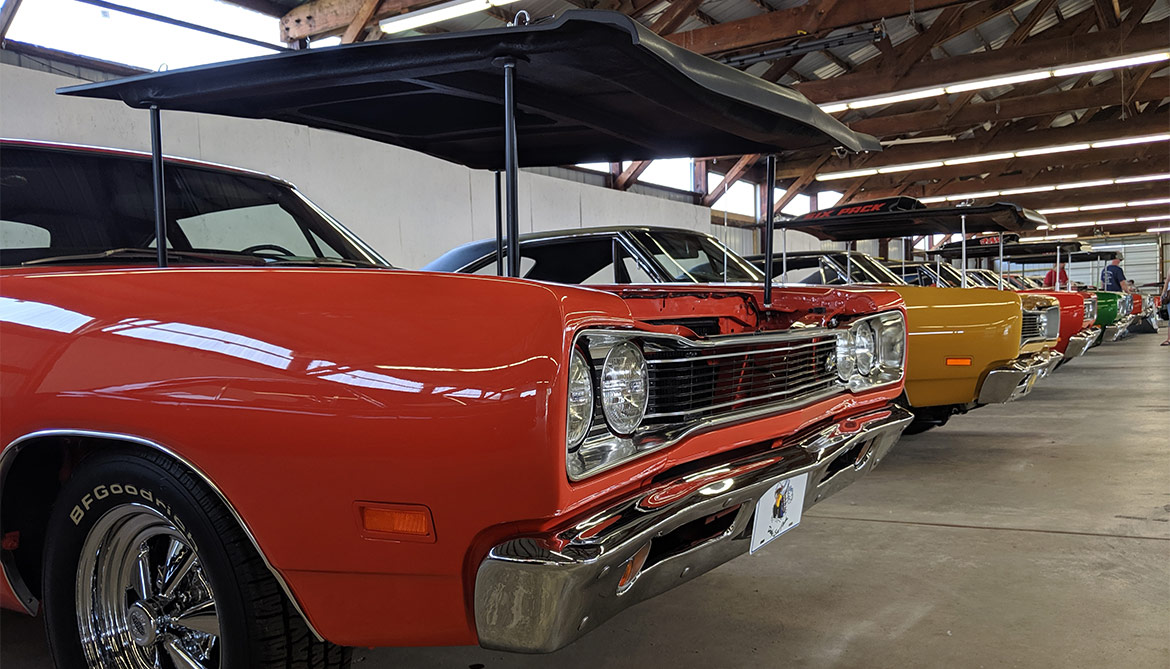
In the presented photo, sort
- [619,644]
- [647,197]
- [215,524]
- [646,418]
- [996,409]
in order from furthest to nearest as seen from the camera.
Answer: [647,197] < [996,409] < [619,644] < [646,418] < [215,524]

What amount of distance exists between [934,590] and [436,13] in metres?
8.04

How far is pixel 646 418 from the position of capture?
1.67 meters

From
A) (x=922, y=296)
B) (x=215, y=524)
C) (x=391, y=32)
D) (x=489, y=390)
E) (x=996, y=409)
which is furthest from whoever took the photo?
(x=391, y=32)

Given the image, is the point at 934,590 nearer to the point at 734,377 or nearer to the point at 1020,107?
the point at 734,377

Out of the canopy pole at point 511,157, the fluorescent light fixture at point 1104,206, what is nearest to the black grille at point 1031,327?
the canopy pole at point 511,157

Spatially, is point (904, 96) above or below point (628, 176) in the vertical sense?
above

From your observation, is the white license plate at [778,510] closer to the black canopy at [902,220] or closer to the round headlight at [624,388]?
the round headlight at [624,388]

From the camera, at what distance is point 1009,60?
37.2 ft

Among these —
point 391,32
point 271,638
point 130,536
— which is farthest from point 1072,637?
point 391,32

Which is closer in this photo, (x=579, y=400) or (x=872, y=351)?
(x=579, y=400)

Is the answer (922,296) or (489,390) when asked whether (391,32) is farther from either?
(489,390)


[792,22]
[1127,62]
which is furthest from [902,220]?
[1127,62]

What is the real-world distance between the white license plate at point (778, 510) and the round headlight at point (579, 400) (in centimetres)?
53

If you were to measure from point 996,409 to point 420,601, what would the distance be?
270 inches
